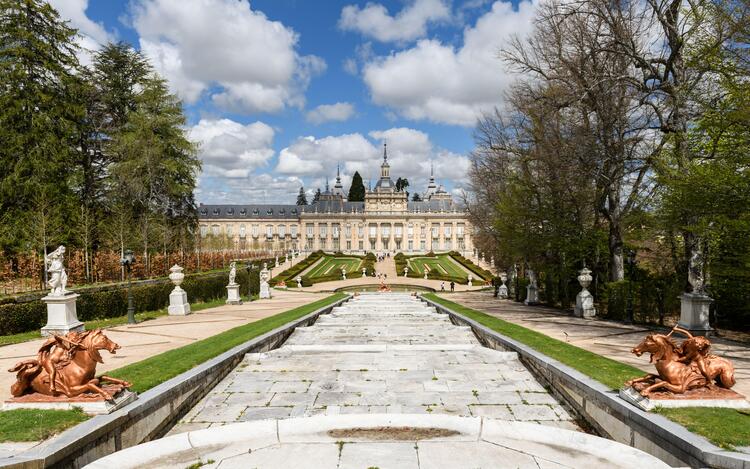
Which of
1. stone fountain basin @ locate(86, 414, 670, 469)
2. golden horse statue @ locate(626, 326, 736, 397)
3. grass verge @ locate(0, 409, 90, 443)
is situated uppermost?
golden horse statue @ locate(626, 326, 736, 397)

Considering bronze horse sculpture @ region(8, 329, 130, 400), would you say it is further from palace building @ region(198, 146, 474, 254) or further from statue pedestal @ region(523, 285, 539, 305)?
palace building @ region(198, 146, 474, 254)

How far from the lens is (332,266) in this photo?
210ft

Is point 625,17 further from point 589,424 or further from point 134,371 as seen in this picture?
point 134,371

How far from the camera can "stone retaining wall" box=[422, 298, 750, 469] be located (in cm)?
409

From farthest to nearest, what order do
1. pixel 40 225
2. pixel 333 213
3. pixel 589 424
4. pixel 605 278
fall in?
pixel 333 213 < pixel 40 225 < pixel 605 278 < pixel 589 424

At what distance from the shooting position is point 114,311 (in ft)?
56.5

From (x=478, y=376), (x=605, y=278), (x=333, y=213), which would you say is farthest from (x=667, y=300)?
(x=333, y=213)

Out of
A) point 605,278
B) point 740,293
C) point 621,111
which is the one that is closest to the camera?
point 740,293

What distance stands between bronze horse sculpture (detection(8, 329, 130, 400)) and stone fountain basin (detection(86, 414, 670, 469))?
1.18 metres

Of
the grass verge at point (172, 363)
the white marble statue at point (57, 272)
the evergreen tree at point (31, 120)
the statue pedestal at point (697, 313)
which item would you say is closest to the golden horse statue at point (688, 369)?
the grass verge at point (172, 363)

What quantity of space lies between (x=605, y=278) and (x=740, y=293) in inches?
228

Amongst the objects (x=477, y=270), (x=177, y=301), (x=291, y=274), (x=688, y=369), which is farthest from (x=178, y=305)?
(x=477, y=270)

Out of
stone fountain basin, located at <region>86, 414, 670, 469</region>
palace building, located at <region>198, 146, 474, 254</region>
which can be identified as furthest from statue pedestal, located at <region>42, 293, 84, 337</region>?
palace building, located at <region>198, 146, 474, 254</region>

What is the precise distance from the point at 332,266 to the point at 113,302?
4716 centimetres
